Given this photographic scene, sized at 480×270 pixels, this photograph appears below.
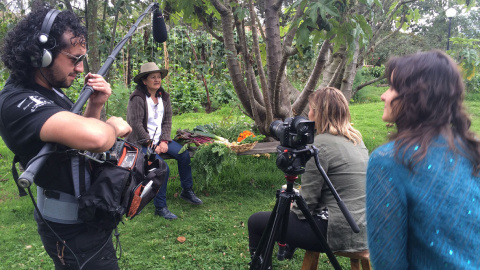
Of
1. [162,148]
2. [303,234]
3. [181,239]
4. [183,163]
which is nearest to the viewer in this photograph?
[303,234]

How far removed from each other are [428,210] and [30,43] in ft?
5.32

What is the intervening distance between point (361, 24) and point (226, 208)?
2514mm

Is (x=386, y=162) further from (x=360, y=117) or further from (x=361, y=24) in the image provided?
(x=360, y=117)

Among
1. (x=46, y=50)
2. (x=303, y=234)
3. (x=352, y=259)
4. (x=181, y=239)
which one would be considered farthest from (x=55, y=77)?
(x=181, y=239)

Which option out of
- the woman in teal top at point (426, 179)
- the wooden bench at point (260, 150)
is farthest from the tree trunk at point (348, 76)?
the woman in teal top at point (426, 179)

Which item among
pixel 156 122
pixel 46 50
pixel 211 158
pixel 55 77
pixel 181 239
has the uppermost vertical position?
pixel 46 50

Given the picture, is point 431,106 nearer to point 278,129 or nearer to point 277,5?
point 278,129

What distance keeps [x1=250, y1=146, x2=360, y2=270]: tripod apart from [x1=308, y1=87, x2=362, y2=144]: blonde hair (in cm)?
53

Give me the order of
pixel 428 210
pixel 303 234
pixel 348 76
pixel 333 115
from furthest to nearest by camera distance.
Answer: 1. pixel 348 76
2. pixel 333 115
3. pixel 303 234
4. pixel 428 210

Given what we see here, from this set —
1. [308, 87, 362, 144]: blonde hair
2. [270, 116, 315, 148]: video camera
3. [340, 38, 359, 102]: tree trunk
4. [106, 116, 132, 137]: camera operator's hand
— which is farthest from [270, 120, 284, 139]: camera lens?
[340, 38, 359, 102]: tree trunk

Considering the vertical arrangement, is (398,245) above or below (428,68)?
below

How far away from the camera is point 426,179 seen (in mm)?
1103

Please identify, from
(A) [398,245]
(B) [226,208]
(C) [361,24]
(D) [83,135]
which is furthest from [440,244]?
(B) [226,208]

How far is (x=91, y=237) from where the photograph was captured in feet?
5.53
